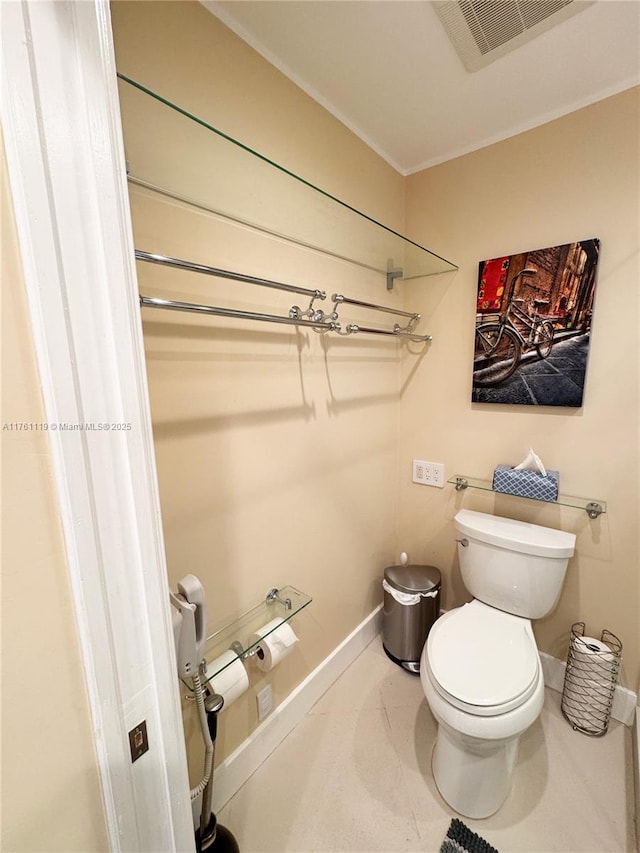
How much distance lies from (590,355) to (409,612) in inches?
55.5

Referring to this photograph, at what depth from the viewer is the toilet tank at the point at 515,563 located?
4.44 feet

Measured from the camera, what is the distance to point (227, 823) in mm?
1129

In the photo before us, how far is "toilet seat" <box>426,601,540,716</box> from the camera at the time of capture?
105 cm

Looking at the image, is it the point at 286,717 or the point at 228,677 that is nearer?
the point at 228,677

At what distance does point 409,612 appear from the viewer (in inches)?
66.0

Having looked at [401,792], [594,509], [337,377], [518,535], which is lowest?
[401,792]

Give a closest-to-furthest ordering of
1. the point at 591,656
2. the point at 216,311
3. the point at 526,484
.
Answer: the point at 216,311
the point at 591,656
the point at 526,484

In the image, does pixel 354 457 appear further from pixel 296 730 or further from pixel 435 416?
pixel 296 730

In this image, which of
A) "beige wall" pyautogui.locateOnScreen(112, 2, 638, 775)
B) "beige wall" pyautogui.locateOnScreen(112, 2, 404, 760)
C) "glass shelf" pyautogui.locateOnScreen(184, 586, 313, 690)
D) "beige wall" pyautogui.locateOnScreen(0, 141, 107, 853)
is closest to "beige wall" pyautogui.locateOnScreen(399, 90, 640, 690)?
"beige wall" pyautogui.locateOnScreen(112, 2, 638, 775)

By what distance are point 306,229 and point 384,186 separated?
73 centimetres

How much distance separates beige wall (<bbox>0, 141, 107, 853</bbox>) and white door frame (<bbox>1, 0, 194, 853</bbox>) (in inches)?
0.6

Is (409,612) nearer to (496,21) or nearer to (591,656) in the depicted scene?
(591,656)

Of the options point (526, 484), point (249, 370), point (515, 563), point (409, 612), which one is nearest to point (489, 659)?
point (515, 563)

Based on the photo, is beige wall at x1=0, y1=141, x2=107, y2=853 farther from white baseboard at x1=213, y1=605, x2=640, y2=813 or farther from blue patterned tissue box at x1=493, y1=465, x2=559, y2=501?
blue patterned tissue box at x1=493, y1=465, x2=559, y2=501
